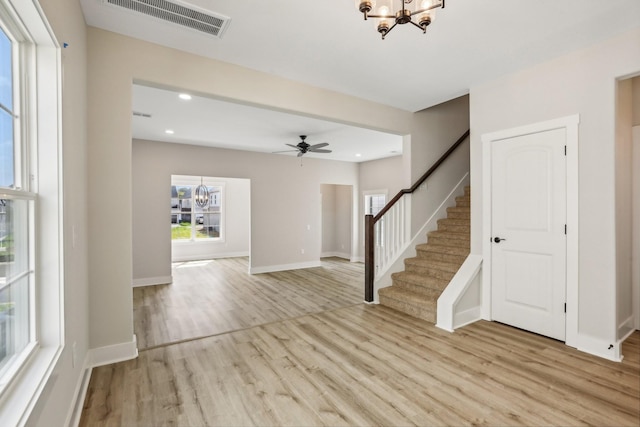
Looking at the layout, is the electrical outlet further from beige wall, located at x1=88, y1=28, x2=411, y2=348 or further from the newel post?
the newel post

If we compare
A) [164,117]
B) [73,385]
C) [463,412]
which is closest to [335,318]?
[463,412]

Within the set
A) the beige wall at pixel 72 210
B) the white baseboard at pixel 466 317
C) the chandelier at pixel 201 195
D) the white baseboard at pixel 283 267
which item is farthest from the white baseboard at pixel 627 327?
the chandelier at pixel 201 195

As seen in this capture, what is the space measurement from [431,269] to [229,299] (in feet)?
9.90

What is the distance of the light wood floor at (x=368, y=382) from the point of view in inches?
76.3

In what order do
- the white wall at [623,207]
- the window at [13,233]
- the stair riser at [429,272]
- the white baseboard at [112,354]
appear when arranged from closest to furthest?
the window at [13,233]
the white baseboard at [112,354]
the white wall at [623,207]
the stair riser at [429,272]

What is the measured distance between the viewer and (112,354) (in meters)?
2.57

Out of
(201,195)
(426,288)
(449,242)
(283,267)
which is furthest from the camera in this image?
(201,195)

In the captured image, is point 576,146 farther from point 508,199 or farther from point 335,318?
point 335,318

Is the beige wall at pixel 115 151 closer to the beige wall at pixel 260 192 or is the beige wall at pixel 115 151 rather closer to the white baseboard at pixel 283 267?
the beige wall at pixel 260 192

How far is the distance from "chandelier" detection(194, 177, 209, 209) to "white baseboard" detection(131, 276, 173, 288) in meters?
3.57

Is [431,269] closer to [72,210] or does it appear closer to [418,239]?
[418,239]

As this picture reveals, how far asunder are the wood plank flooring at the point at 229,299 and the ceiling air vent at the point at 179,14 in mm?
2876

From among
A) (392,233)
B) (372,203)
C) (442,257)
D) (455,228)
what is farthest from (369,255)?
(372,203)

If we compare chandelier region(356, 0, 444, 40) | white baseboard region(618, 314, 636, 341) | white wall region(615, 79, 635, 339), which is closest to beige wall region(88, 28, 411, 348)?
chandelier region(356, 0, 444, 40)
